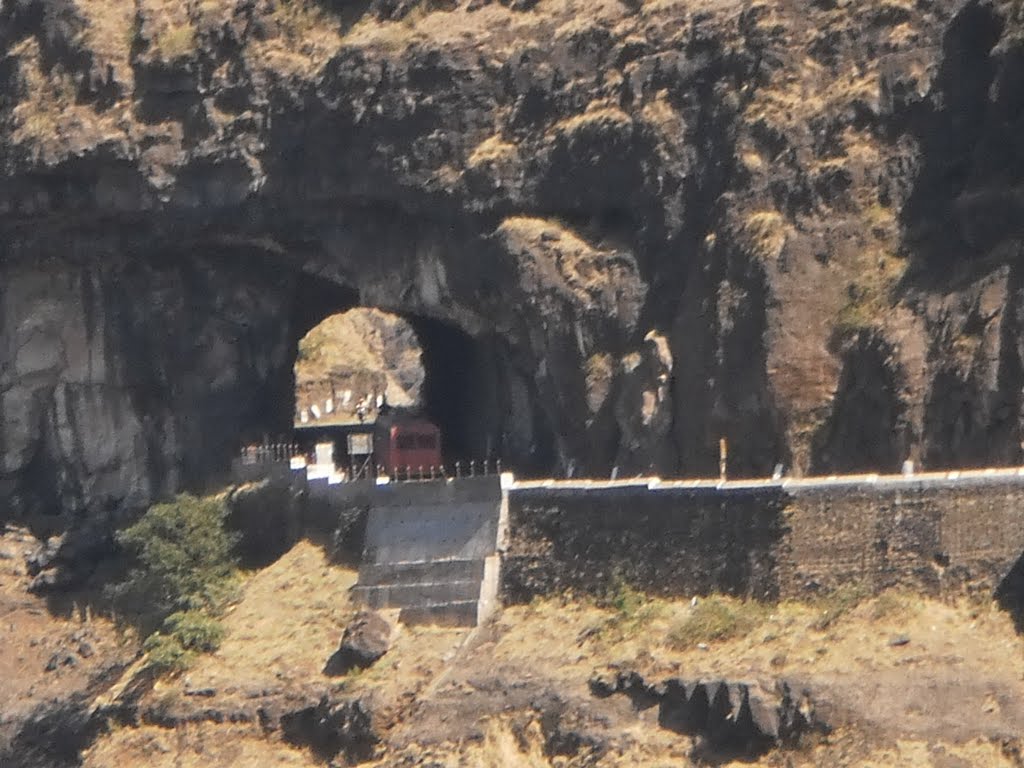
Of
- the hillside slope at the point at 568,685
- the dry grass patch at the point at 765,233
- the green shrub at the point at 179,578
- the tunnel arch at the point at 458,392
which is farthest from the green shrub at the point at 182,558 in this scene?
the dry grass patch at the point at 765,233

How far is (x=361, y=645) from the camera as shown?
6359cm

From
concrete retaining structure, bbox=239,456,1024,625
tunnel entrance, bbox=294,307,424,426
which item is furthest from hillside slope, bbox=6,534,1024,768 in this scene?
tunnel entrance, bbox=294,307,424,426

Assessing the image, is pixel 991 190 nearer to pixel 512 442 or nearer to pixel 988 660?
pixel 988 660

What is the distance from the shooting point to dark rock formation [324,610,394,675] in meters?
63.6

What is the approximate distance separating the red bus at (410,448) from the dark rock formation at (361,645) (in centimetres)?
1068

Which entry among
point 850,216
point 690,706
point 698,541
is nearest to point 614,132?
point 850,216

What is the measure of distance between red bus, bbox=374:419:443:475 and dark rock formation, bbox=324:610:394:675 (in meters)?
10.7

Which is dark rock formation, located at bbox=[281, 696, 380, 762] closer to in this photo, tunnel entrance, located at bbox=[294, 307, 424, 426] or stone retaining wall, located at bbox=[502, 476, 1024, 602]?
stone retaining wall, located at bbox=[502, 476, 1024, 602]

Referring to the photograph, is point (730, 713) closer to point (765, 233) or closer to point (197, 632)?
point (765, 233)

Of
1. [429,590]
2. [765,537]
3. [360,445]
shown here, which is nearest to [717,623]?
[765,537]

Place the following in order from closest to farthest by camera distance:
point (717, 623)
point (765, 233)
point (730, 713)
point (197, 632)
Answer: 1. point (730, 713)
2. point (717, 623)
3. point (765, 233)
4. point (197, 632)

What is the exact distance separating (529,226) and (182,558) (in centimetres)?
1062

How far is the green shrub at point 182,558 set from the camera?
69.9 metres

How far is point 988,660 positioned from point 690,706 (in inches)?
219
